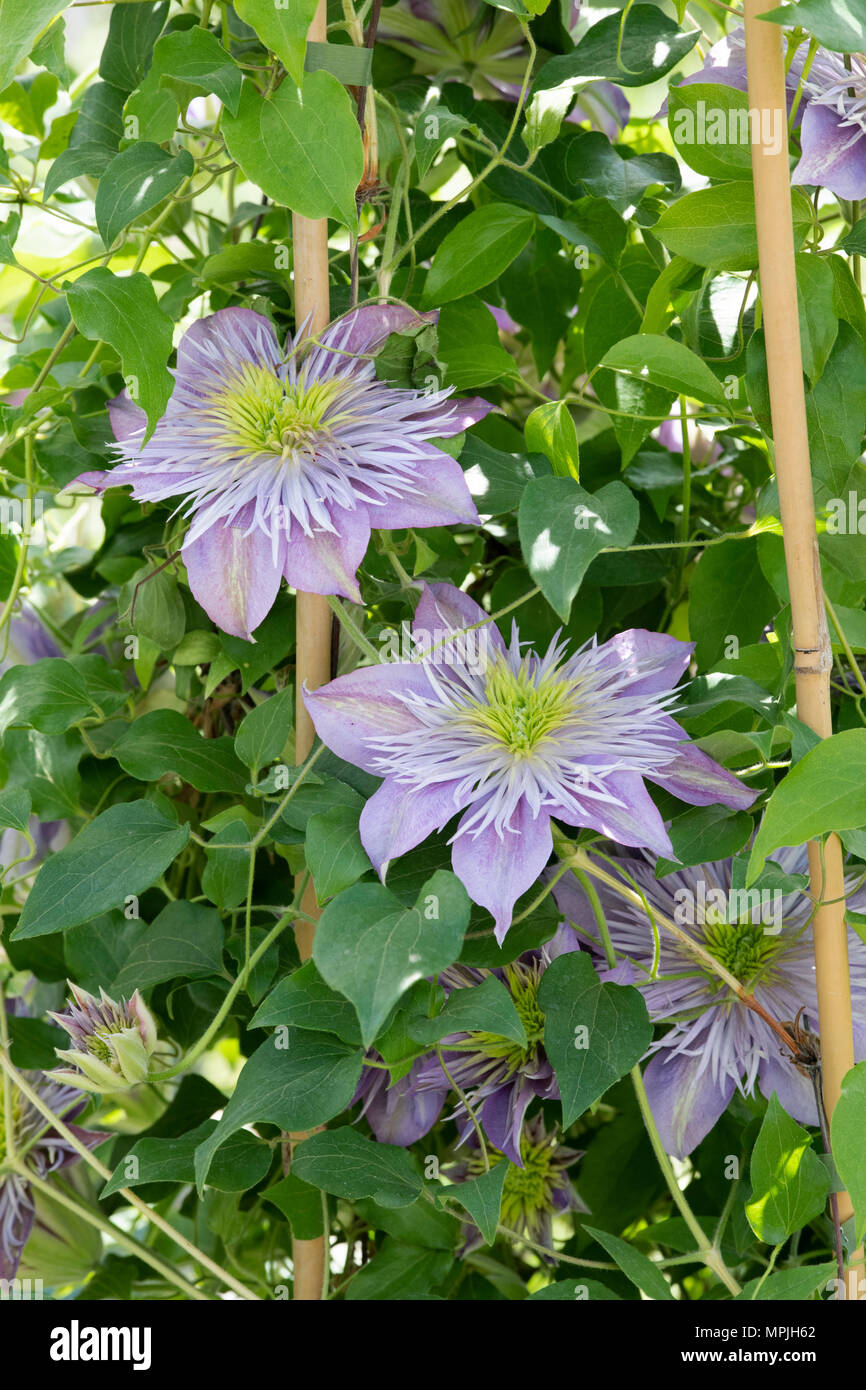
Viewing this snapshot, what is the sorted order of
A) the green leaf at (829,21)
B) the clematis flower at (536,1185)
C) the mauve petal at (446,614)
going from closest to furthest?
the green leaf at (829,21) < the mauve petal at (446,614) < the clematis flower at (536,1185)

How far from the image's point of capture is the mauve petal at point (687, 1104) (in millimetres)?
508

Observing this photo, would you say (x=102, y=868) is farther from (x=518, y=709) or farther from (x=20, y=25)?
(x=20, y=25)

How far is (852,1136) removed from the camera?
1.32 feet

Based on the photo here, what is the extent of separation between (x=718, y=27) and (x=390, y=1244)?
1.93ft

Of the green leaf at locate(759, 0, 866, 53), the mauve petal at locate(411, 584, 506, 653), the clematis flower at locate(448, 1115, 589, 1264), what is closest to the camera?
the green leaf at locate(759, 0, 866, 53)

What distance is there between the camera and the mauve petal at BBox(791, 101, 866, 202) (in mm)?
445

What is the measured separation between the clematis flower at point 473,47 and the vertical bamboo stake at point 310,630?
13 centimetres

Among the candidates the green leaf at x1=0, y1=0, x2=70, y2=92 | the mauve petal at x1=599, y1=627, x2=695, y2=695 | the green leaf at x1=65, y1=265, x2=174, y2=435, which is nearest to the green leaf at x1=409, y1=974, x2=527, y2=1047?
the mauve petal at x1=599, y1=627, x2=695, y2=695

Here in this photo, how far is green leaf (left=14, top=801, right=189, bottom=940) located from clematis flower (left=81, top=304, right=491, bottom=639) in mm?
89

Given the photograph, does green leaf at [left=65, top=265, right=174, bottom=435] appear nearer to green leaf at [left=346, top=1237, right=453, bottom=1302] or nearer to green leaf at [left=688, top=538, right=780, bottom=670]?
green leaf at [left=688, top=538, right=780, bottom=670]

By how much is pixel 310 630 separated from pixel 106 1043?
18 centimetres

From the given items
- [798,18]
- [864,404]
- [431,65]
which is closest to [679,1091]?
[864,404]

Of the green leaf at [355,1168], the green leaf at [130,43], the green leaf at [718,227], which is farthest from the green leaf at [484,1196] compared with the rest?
the green leaf at [130,43]

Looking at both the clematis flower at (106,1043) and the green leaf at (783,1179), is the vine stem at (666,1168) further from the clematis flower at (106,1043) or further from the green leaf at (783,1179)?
the clematis flower at (106,1043)
